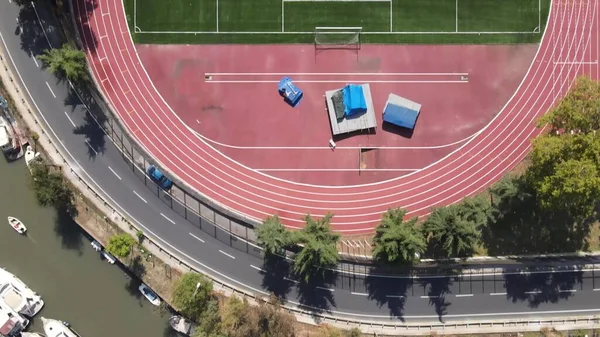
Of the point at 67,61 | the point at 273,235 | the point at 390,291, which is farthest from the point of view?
the point at 390,291

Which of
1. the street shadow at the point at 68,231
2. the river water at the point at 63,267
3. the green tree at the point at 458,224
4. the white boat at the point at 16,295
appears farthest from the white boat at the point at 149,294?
the green tree at the point at 458,224

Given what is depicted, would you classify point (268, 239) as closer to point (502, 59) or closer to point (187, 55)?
point (187, 55)

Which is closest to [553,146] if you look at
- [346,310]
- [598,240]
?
[598,240]

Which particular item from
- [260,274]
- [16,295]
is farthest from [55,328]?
[260,274]

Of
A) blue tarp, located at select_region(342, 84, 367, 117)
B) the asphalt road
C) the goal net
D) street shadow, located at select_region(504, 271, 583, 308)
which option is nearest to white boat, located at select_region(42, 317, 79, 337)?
the asphalt road

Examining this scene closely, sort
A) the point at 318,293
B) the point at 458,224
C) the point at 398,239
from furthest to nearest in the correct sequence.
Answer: the point at 318,293
the point at 458,224
the point at 398,239

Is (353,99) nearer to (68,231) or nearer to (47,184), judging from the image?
(47,184)
